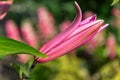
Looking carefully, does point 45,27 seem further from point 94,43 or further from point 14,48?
point 14,48

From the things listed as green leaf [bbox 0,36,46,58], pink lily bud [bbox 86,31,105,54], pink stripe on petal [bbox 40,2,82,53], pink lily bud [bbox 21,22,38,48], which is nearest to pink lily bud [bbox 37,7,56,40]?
pink lily bud [bbox 21,22,38,48]

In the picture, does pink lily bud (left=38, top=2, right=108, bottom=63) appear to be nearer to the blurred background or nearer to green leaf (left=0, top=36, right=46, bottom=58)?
green leaf (left=0, top=36, right=46, bottom=58)

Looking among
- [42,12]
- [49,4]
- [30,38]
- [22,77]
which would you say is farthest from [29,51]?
[49,4]

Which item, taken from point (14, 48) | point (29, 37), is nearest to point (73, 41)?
point (14, 48)

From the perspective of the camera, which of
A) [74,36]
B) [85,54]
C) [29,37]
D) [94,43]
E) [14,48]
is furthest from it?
[85,54]

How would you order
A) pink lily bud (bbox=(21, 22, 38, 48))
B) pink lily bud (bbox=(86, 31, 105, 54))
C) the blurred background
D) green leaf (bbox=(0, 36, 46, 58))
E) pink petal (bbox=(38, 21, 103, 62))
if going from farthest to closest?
pink lily bud (bbox=(86, 31, 105, 54))
pink lily bud (bbox=(21, 22, 38, 48))
the blurred background
pink petal (bbox=(38, 21, 103, 62))
green leaf (bbox=(0, 36, 46, 58))
